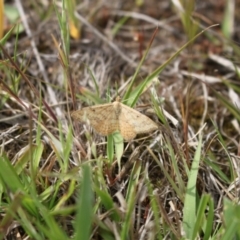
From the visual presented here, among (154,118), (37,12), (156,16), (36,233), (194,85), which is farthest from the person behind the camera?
(156,16)

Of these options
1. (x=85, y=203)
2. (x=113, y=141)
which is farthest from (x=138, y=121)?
(x=85, y=203)

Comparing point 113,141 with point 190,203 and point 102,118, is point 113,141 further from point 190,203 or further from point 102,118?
point 190,203

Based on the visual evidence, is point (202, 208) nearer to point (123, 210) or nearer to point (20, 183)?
point (123, 210)

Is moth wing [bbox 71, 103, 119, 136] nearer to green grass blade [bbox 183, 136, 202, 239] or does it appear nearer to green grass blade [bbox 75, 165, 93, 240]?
green grass blade [bbox 183, 136, 202, 239]

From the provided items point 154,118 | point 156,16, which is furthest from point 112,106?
point 156,16

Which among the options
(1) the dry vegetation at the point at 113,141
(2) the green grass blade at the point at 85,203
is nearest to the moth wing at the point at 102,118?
(1) the dry vegetation at the point at 113,141

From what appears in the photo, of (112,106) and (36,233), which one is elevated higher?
(112,106)

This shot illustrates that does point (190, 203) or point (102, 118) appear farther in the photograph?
point (102, 118)

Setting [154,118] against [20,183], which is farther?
[154,118]

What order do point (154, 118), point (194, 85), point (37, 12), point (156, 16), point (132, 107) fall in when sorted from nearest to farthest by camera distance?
point (132, 107)
point (154, 118)
point (194, 85)
point (37, 12)
point (156, 16)
